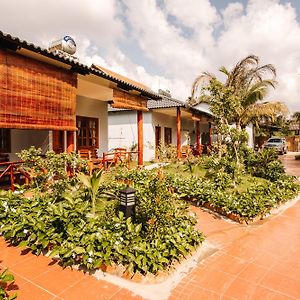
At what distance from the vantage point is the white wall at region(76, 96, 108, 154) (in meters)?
10.9

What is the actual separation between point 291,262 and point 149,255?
2306 mm

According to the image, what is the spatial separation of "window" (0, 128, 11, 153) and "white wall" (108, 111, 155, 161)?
7966 millimetres

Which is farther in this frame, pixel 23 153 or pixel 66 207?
pixel 23 153

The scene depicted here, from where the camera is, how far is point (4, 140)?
9008 mm

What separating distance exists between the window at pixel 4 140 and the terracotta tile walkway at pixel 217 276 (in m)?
5.73

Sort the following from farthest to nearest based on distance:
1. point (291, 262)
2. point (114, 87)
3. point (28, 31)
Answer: point (28, 31) < point (114, 87) < point (291, 262)

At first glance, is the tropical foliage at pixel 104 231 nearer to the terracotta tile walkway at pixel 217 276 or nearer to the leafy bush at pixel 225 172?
the terracotta tile walkway at pixel 217 276

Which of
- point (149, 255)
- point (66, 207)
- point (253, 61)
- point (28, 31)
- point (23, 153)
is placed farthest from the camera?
point (253, 61)

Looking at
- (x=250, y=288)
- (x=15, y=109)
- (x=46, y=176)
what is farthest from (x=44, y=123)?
(x=250, y=288)

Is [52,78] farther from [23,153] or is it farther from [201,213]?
[201,213]

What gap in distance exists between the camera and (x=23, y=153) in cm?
548

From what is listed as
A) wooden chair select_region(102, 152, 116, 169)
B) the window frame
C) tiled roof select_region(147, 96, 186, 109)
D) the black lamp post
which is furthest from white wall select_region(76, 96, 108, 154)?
the black lamp post

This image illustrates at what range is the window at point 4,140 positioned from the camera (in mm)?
8891

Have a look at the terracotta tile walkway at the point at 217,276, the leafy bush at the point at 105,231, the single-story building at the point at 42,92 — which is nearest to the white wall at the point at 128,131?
the single-story building at the point at 42,92
